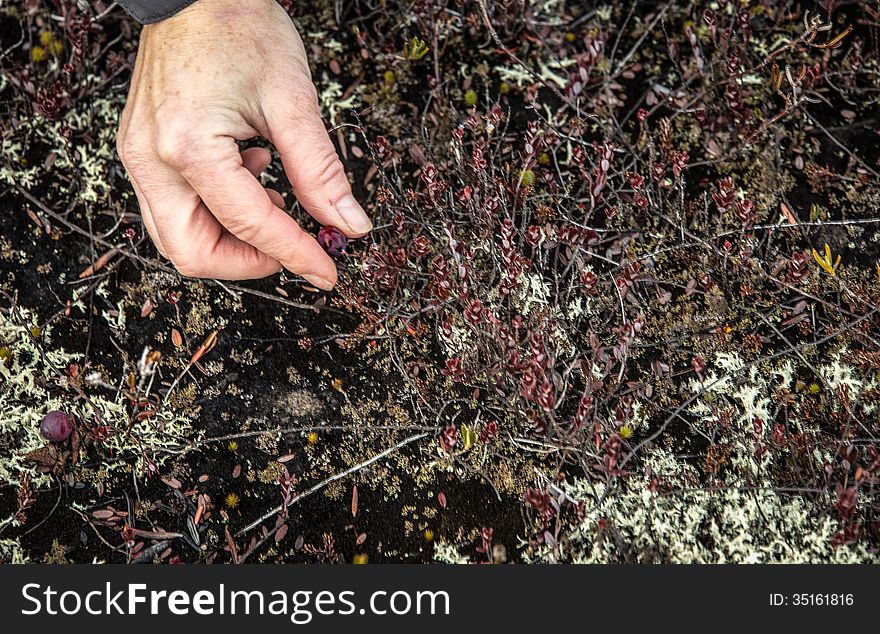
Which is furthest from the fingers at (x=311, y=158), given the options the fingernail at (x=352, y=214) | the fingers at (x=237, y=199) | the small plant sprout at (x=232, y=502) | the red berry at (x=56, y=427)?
the red berry at (x=56, y=427)

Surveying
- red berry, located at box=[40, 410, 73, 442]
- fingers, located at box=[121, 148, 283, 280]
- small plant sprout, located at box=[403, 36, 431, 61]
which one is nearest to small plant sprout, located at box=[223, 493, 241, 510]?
red berry, located at box=[40, 410, 73, 442]

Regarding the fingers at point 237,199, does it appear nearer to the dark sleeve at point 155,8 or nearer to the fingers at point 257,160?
the fingers at point 257,160

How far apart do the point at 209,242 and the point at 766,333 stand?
193 cm

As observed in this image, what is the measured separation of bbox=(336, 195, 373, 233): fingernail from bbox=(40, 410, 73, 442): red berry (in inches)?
45.9

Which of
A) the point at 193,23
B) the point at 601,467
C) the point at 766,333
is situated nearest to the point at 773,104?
the point at 766,333

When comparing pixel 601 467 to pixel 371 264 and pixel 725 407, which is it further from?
pixel 371 264

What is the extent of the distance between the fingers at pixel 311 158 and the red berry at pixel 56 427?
1.10m

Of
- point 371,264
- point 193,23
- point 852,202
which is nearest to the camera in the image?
point 193,23

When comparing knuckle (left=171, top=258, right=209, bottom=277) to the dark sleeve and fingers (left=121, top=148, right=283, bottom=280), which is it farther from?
the dark sleeve

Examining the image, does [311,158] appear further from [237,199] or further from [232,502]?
[232,502]

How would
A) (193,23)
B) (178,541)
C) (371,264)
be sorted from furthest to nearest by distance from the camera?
(371,264) → (178,541) → (193,23)

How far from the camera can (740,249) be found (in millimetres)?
2523

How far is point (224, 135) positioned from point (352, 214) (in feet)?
1.47

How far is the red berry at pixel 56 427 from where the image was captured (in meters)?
2.37
